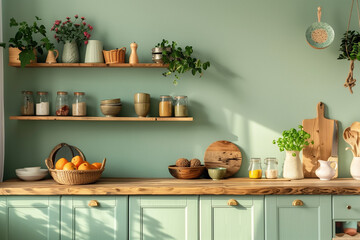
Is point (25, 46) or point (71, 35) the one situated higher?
point (71, 35)

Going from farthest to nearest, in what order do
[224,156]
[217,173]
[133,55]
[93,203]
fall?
1. [224,156]
2. [133,55]
3. [217,173]
4. [93,203]

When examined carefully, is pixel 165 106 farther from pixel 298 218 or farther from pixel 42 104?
pixel 298 218

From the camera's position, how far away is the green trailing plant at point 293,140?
3.76 meters

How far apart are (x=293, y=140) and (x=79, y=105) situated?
181cm

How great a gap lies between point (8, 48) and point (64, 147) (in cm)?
99

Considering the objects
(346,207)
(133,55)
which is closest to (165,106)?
(133,55)

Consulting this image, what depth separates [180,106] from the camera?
150 inches

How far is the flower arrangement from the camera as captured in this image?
3.84 metres

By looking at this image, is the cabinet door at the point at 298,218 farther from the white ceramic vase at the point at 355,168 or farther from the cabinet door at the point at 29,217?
the cabinet door at the point at 29,217

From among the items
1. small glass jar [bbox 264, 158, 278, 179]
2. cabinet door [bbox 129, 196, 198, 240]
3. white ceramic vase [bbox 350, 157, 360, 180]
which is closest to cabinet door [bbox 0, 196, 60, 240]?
cabinet door [bbox 129, 196, 198, 240]

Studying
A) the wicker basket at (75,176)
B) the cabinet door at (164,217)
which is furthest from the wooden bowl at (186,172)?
the wicker basket at (75,176)

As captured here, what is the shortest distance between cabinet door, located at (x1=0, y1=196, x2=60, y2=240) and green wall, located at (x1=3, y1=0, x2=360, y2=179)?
631mm

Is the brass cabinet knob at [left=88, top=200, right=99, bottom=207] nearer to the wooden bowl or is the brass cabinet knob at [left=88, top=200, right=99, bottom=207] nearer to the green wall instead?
the green wall

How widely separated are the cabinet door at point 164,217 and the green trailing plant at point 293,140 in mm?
932
